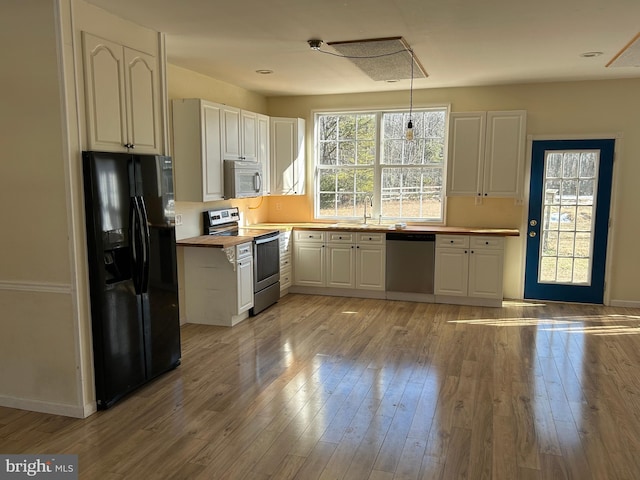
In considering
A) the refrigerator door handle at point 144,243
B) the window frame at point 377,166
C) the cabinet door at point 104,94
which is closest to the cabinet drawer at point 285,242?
the window frame at point 377,166

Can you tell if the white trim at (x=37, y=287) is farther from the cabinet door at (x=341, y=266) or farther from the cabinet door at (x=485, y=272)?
the cabinet door at (x=485, y=272)

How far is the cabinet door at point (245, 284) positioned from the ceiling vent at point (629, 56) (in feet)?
12.6

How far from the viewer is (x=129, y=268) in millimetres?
3287

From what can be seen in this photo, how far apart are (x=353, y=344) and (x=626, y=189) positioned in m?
3.69

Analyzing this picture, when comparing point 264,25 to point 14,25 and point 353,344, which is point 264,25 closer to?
point 14,25

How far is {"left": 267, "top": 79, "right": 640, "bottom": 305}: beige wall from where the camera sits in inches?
216

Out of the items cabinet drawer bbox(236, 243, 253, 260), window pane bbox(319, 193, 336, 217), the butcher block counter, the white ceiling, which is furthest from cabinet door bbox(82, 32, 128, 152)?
window pane bbox(319, 193, 336, 217)

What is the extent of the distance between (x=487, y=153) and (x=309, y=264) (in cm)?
255

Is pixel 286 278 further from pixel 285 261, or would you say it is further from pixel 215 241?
pixel 215 241

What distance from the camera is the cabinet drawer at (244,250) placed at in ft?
15.9

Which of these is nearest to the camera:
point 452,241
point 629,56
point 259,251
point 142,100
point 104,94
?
point 104,94

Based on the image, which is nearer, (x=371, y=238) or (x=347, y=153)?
(x=371, y=238)

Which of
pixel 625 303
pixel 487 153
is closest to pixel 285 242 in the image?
pixel 487 153

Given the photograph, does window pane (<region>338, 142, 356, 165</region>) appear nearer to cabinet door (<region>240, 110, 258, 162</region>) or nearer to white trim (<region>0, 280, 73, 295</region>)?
cabinet door (<region>240, 110, 258, 162</region>)
